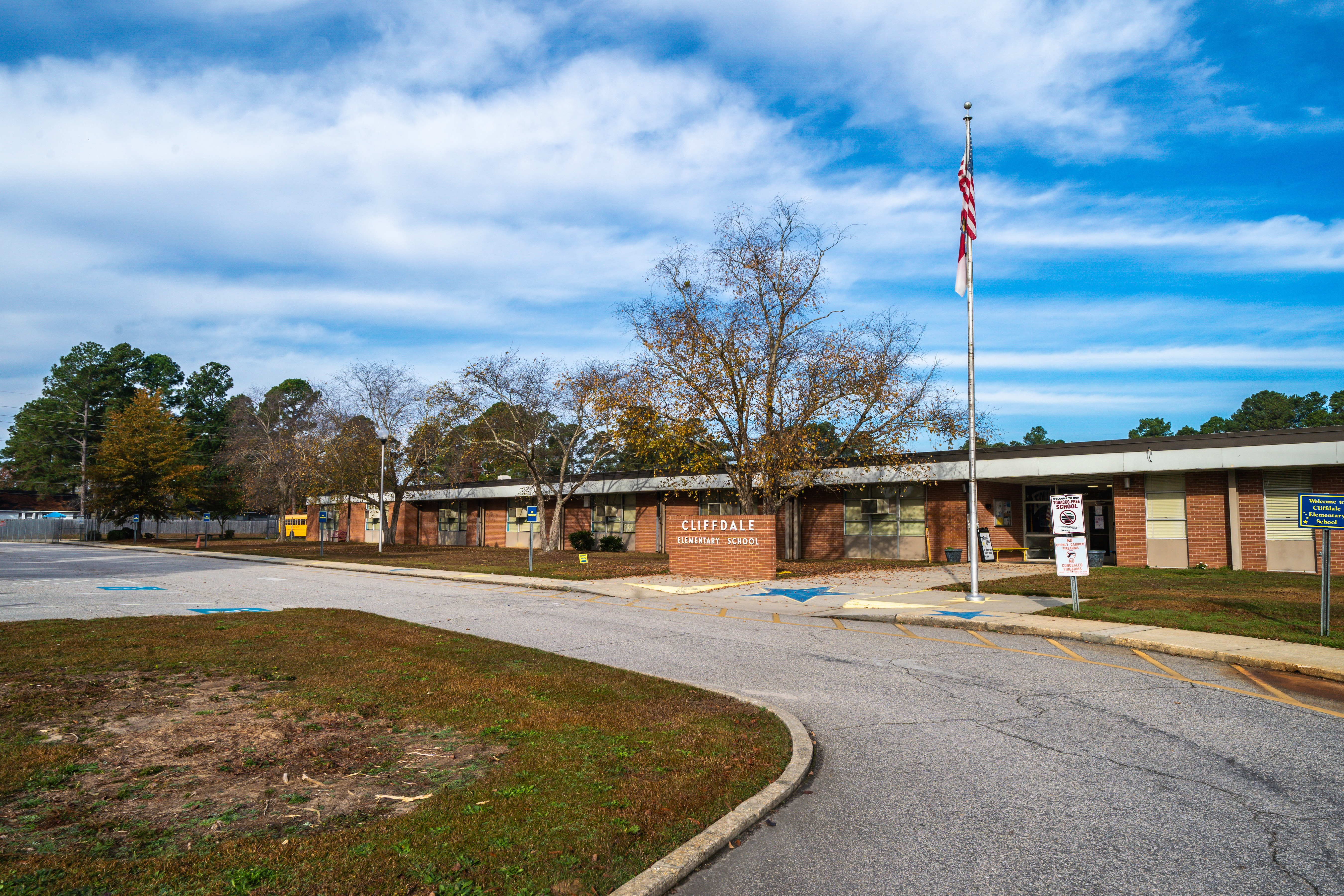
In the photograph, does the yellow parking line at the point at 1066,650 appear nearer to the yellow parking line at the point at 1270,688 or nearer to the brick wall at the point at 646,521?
the yellow parking line at the point at 1270,688

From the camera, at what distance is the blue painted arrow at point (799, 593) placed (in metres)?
18.0

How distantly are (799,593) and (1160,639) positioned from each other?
8539 millimetres

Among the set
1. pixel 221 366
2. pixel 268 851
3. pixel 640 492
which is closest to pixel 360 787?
pixel 268 851

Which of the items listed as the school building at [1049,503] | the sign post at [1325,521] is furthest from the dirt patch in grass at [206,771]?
the school building at [1049,503]

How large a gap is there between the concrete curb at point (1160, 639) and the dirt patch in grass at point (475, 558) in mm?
11139

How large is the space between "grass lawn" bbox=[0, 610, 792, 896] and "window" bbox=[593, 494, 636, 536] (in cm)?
3149

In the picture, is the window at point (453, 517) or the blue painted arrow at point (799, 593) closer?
the blue painted arrow at point (799, 593)

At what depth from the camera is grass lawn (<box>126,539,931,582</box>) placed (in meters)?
25.0

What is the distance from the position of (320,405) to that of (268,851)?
179ft

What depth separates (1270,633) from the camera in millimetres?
11812

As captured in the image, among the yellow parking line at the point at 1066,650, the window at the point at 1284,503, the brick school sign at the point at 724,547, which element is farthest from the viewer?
the window at the point at 1284,503

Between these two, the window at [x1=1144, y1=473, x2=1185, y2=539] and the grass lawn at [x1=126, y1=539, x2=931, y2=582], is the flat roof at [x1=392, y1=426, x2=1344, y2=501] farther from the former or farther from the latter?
the grass lawn at [x1=126, y1=539, x2=931, y2=582]

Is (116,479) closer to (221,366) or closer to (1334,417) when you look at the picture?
(221,366)

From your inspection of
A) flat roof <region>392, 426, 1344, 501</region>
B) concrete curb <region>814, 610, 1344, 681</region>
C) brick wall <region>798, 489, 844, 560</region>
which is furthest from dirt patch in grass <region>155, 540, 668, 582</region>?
concrete curb <region>814, 610, 1344, 681</region>
